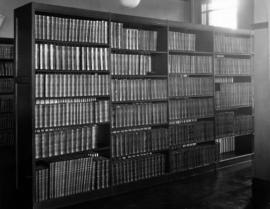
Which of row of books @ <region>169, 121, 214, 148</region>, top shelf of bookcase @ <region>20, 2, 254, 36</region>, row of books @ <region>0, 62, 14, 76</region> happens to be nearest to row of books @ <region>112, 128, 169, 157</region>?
row of books @ <region>169, 121, 214, 148</region>

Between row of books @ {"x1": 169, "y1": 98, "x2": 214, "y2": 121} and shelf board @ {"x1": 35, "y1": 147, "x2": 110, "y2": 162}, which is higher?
row of books @ {"x1": 169, "y1": 98, "x2": 214, "y2": 121}

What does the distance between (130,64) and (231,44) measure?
208 cm

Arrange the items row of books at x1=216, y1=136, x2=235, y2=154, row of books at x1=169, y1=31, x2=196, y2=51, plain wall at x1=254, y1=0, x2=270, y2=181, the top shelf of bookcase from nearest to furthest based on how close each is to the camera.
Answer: the top shelf of bookcase < plain wall at x1=254, y1=0, x2=270, y2=181 < row of books at x1=169, y1=31, x2=196, y2=51 < row of books at x1=216, y1=136, x2=235, y2=154

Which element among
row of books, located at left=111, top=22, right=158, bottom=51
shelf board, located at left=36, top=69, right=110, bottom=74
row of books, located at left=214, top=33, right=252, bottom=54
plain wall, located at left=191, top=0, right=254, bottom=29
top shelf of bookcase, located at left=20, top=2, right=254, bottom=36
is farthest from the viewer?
plain wall, located at left=191, top=0, right=254, bottom=29

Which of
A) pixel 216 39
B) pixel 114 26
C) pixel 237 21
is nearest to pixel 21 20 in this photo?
pixel 114 26

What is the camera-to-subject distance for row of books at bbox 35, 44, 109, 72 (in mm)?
3738

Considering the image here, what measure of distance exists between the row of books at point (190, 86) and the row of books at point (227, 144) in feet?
3.61

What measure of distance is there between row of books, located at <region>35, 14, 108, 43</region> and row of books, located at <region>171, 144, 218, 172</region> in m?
1.88

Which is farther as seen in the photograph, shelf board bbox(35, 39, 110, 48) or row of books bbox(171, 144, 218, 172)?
row of books bbox(171, 144, 218, 172)

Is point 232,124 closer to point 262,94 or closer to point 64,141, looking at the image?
point 262,94

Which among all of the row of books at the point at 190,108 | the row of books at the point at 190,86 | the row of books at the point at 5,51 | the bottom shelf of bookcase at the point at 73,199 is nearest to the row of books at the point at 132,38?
the row of books at the point at 190,86

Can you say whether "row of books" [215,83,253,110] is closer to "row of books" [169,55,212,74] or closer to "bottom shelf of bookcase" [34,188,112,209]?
"row of books" [169,55,212,74]

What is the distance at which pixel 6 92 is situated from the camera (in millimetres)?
6840

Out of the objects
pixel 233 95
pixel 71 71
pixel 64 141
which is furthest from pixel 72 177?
pixel 233 95
